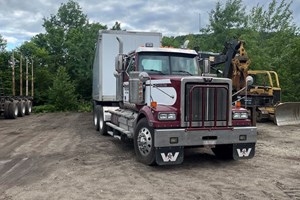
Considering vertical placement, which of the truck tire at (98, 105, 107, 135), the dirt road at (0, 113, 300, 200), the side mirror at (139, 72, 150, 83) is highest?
the side mirror at (139, 72, 150, 83)

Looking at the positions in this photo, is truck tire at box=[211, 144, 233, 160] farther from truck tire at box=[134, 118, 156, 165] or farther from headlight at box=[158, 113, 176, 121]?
truck tire at box=[134, 118, 156, 165]

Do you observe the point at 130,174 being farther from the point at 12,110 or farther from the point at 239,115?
the point at 12,110

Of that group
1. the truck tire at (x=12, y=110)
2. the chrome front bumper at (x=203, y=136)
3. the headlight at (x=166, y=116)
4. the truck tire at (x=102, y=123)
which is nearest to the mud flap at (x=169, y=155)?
the chrome front bumper at (x=203, y=136)

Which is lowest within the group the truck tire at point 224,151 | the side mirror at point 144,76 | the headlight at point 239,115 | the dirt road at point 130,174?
the dirt road at point 130,174

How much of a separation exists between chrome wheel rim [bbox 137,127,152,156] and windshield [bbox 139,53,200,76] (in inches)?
72.4

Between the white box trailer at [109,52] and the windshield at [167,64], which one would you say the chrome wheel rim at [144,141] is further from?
the white box trailer at [109,52]

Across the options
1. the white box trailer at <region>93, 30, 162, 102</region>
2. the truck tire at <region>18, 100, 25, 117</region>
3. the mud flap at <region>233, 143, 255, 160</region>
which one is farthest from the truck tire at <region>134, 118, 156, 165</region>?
the truck tire at <region>18, 100, 25, 117</region>

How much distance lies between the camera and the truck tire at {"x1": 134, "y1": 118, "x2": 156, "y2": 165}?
7508 millimetres

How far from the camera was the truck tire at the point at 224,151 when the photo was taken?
327 inches

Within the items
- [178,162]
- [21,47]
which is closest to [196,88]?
[178,162]

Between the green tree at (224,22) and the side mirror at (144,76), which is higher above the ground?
the green tree at (224,22)

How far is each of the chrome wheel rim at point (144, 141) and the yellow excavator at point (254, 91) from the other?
6.99 m

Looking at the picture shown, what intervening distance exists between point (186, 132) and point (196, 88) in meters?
0.92

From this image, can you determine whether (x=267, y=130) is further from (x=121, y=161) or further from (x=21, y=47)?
(x=21, y=47)
